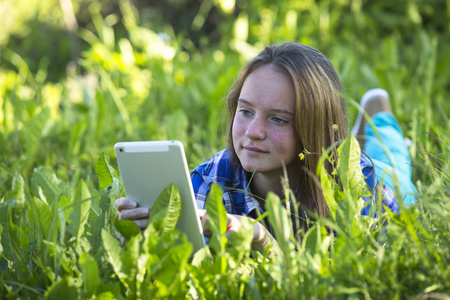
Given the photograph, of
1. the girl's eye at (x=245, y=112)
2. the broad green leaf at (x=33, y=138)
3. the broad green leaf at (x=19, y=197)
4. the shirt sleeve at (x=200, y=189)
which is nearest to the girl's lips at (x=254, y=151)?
the girl's eye at (x=245, y=112)

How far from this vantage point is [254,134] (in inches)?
55.7

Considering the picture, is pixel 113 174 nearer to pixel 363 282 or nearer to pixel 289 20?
pixel 363 282

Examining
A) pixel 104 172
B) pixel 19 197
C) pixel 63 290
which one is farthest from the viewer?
pixel 19 197

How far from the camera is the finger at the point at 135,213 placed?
1.13 meters

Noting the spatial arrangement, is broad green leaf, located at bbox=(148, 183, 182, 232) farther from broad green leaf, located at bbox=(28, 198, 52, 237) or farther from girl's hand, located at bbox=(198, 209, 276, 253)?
broad green leaf, located at bbox=(28, 198, 52, 237)

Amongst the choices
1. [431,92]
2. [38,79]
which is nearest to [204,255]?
[431,92]

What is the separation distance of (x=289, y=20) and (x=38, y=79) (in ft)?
7.45

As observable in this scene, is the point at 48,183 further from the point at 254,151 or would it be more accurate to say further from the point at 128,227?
the point at 254,151

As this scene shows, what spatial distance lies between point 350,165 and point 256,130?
36cm

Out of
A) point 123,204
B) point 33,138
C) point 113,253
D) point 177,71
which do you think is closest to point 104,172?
point 123,204

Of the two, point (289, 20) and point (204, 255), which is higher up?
point (289, 20)

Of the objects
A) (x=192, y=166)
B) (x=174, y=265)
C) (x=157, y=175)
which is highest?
(x=157, y=175)

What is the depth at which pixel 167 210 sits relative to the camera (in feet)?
3.42

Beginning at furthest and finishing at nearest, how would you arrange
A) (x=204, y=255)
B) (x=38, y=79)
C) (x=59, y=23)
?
(x=59, y=23) → (x=38, y=79) → (x=204, y=255)
